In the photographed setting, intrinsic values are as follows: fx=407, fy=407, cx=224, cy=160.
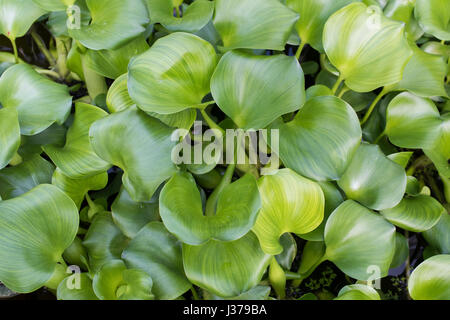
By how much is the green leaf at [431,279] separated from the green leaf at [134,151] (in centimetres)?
39

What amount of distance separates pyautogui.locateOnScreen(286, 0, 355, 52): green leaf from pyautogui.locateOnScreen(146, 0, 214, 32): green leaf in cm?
14

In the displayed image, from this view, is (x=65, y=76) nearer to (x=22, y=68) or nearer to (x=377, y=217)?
(x=22, y=68)

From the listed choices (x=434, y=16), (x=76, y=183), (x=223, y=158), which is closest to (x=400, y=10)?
(x=434, y=16)

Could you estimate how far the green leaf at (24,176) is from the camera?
682mm

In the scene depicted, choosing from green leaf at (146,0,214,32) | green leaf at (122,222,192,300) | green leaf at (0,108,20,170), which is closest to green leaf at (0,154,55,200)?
green leaf at (0,108,20,170)

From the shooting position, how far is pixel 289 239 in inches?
26.2

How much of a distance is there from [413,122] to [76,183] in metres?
0.57

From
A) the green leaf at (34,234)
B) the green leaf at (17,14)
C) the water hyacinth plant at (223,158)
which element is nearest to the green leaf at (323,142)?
the water hyacinth plant at (223,158)

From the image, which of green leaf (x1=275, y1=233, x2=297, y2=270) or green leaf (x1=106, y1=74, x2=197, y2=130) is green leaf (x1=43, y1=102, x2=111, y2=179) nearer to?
green leaf (x1=106, y1=74, x2=197, y2=130)

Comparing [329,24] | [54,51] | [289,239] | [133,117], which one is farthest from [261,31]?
[54,51]

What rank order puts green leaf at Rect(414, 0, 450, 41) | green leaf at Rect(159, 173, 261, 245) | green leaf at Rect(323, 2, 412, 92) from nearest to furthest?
green leaf at Rect(159, 173, 261, 245), green leaf at Rect(323, 2, 412, 92), green leaf at Rect(414, 0, 450, 41)

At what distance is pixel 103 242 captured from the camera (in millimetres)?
674

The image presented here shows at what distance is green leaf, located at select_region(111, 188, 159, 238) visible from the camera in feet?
2.16
